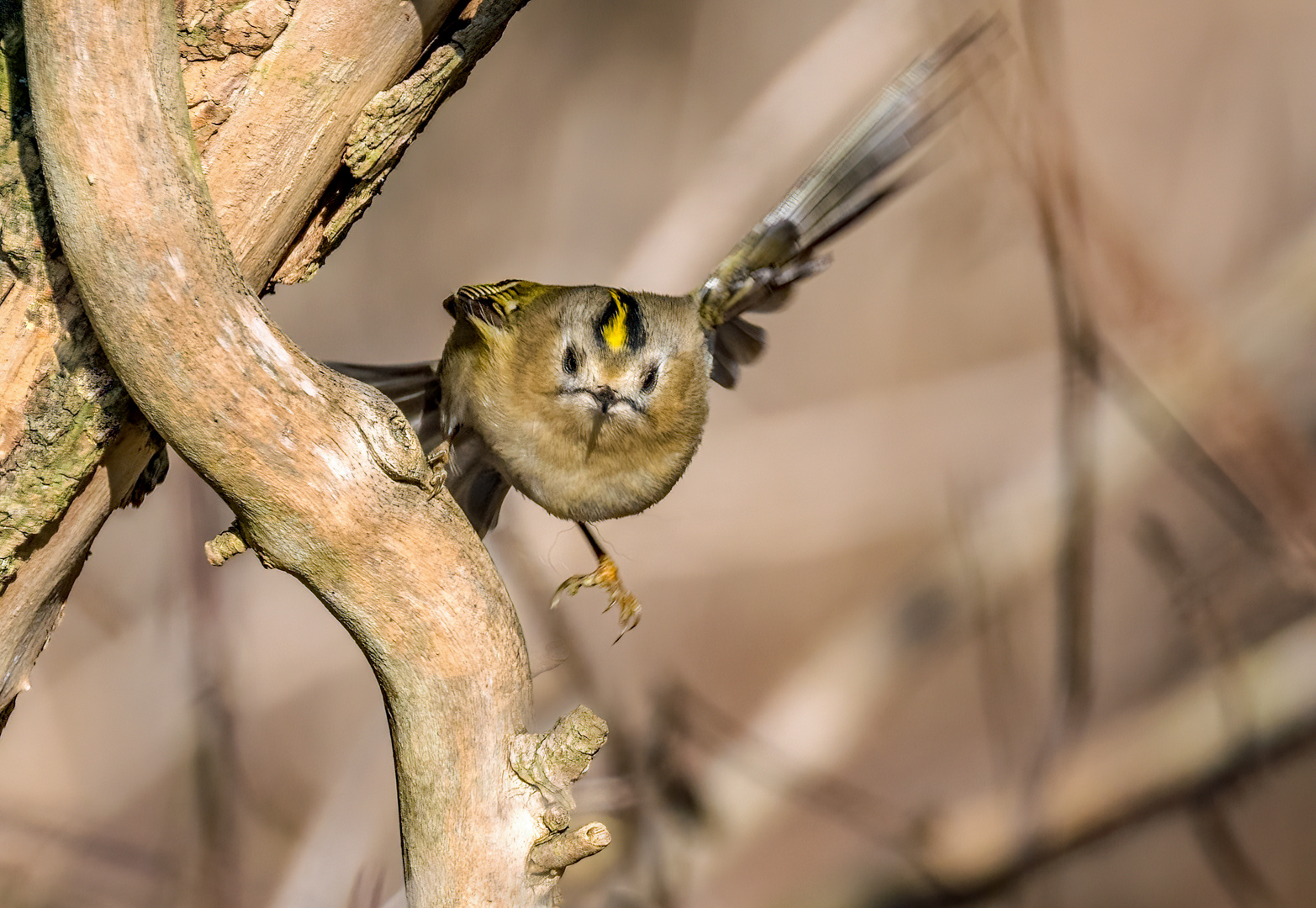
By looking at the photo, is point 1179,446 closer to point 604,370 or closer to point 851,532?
point 604,370

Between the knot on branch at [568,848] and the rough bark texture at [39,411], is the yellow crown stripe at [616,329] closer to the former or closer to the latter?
the rough bark texture at [39,411]

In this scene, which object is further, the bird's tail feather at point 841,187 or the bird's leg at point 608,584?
the bird's leg at point 608,584

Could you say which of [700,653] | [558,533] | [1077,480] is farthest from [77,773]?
[1077,480]

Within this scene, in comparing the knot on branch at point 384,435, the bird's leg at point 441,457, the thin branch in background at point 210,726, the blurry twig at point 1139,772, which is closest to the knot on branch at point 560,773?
the knot on branch at point 384,435

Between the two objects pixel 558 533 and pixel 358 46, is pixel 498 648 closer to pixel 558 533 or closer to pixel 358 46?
pixel 358 46

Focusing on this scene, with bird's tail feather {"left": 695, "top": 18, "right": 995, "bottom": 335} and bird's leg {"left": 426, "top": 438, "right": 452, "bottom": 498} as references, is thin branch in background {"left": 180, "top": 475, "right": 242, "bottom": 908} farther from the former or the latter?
bird's tail feather {"left": 695, "top": 18, "right": 995, "bottom": 335}

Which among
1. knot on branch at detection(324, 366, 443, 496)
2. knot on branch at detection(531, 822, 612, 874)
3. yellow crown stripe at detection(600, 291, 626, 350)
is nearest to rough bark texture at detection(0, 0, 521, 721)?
knot on branch at detection(324, 366, 443, 496)
